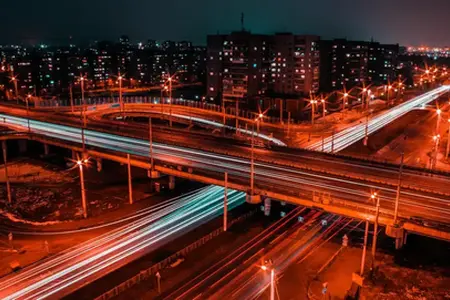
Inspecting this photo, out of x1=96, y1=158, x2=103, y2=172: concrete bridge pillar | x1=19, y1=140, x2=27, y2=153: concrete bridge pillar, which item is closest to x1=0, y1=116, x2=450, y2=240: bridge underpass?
x1=96, y1=158, x2=103, y2=172: concrete bridge pillar

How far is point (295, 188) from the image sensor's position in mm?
29406

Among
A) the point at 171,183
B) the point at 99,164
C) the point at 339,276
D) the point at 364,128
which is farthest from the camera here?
the point at 364,128

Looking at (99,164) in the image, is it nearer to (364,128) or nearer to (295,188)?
(295,188)

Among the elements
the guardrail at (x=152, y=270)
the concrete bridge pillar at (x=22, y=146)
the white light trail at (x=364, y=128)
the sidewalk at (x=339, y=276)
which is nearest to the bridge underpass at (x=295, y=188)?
the sidewalk at (x=339, y=276)

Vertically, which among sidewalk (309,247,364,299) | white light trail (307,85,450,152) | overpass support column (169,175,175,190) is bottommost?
sidewalk (309,247,364,299)

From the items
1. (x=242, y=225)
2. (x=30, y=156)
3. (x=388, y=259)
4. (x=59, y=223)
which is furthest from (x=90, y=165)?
(x=388, y=259)

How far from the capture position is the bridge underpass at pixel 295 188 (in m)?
25.0

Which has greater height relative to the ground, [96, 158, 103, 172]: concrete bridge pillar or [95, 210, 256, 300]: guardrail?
[96, 158, 103, 172]: concrete bridge pillar

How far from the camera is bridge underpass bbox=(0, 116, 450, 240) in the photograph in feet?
81.9

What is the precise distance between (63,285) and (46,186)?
21.0 metres

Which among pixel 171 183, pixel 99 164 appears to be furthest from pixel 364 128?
pixel 99 164

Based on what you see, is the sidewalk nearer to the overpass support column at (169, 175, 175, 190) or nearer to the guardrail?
the guardrail

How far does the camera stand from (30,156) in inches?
2083

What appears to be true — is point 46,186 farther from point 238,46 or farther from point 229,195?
point 238,46
